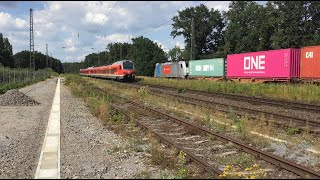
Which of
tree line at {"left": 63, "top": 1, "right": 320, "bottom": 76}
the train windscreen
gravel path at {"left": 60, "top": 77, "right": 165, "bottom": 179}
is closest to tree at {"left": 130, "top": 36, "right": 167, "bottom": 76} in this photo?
tree line at {"left": 63, "top": 1, "right": 320, "bottom": 76}

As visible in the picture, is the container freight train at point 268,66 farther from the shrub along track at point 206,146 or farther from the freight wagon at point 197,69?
the shrub along track at point 206,146

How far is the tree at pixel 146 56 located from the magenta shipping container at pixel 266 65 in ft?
199

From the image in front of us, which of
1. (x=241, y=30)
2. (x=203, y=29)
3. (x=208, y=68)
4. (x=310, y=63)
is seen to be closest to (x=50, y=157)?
(x=310, y=63)

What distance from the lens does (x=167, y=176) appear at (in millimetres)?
6434

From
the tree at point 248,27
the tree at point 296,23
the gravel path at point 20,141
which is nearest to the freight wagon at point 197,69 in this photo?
the tree at point 296,23

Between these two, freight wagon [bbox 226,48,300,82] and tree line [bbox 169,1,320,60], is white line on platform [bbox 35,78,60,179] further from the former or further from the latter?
tree line [bbox 169,1,320,60]

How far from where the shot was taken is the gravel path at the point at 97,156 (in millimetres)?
6789

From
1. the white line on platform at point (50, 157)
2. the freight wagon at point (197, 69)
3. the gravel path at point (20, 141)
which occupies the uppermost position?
the freight wagon at point (197, 69)

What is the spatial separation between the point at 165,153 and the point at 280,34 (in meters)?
56.3

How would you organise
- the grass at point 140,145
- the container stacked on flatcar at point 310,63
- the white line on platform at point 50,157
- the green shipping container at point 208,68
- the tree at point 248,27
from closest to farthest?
the white line on platform at point 50,157, the grass at point 140,145, the container stacked on flatcar at point 310,63, the green shipping container at point 208,68, the tree at point 248,27

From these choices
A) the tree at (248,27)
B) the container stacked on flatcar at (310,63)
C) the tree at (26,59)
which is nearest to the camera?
the container stacked on flatcar at (310,63)

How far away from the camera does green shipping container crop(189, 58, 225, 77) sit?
40.3 m

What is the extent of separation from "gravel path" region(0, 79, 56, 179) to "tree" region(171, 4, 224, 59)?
75.4 meters

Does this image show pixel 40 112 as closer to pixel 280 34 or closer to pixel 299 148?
pixel 299 148
